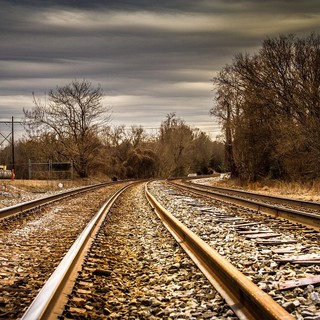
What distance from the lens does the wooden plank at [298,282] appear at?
15.1 feet

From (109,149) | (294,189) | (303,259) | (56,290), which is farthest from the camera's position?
(109,149)

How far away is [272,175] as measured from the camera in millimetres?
31422

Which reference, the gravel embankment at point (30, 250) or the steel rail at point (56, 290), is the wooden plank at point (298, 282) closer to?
the steel rail at point (56, 290)

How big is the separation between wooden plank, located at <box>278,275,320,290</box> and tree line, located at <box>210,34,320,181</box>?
20.4 meters

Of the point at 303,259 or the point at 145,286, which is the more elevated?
the point at 303,259

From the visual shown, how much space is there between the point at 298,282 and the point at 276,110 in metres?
25.3

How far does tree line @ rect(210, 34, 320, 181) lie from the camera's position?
2600 centimetres

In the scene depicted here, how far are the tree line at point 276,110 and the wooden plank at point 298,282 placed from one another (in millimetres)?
20442

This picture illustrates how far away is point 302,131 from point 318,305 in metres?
22.4

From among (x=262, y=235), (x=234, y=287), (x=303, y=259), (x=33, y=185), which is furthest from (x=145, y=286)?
(x=33, y=185)

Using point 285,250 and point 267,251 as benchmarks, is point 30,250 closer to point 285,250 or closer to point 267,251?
point 267,251

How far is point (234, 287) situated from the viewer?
15.0ft

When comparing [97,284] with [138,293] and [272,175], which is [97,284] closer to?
[138,293]

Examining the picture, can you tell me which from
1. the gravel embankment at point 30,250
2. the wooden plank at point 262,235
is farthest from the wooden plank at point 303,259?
the gravel embankment at point 30,250
